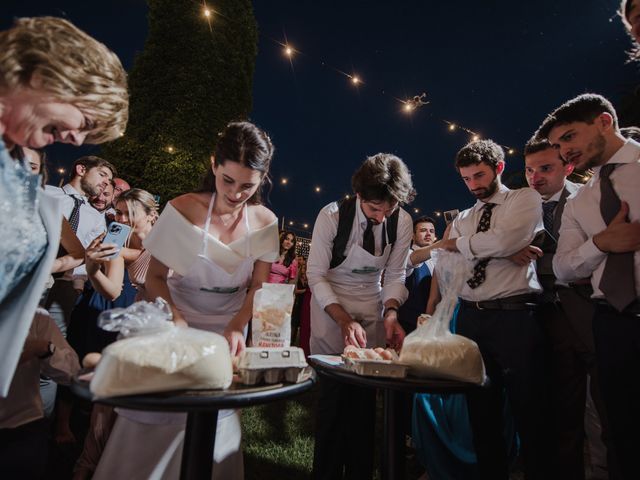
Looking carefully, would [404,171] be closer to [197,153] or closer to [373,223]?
[373,223]

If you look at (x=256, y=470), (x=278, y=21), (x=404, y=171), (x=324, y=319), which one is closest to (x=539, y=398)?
(x=324, y=319)

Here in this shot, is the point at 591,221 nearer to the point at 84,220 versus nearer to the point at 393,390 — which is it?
the point at 393,390

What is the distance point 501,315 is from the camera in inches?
94.1

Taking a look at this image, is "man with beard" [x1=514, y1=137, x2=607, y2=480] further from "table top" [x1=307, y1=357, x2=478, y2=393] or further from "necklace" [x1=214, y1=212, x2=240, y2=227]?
"necklace" [x1=214, y1=212, x2=240, y2=227]

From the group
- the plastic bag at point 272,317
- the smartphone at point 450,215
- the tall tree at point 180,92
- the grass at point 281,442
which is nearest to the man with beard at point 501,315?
the smartphone at point 450,215

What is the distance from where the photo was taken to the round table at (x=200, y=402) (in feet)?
2.95

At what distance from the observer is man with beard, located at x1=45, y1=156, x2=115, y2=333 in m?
3.04

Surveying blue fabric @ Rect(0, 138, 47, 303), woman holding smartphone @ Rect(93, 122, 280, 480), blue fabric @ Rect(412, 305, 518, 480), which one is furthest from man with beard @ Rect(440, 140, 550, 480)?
blue fabric @ Rect(0, 138, 47, 303)

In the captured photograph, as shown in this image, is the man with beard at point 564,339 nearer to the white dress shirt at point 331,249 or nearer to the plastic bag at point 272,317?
the white dress shirt at point 331,249

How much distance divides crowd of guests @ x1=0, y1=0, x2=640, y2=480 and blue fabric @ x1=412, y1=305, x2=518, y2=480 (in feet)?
0.04

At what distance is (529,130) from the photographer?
791 inches

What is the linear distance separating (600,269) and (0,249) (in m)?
2.49

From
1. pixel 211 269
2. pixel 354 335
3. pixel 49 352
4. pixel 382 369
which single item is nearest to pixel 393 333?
pixel 354 335

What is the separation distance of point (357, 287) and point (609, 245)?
147cm
